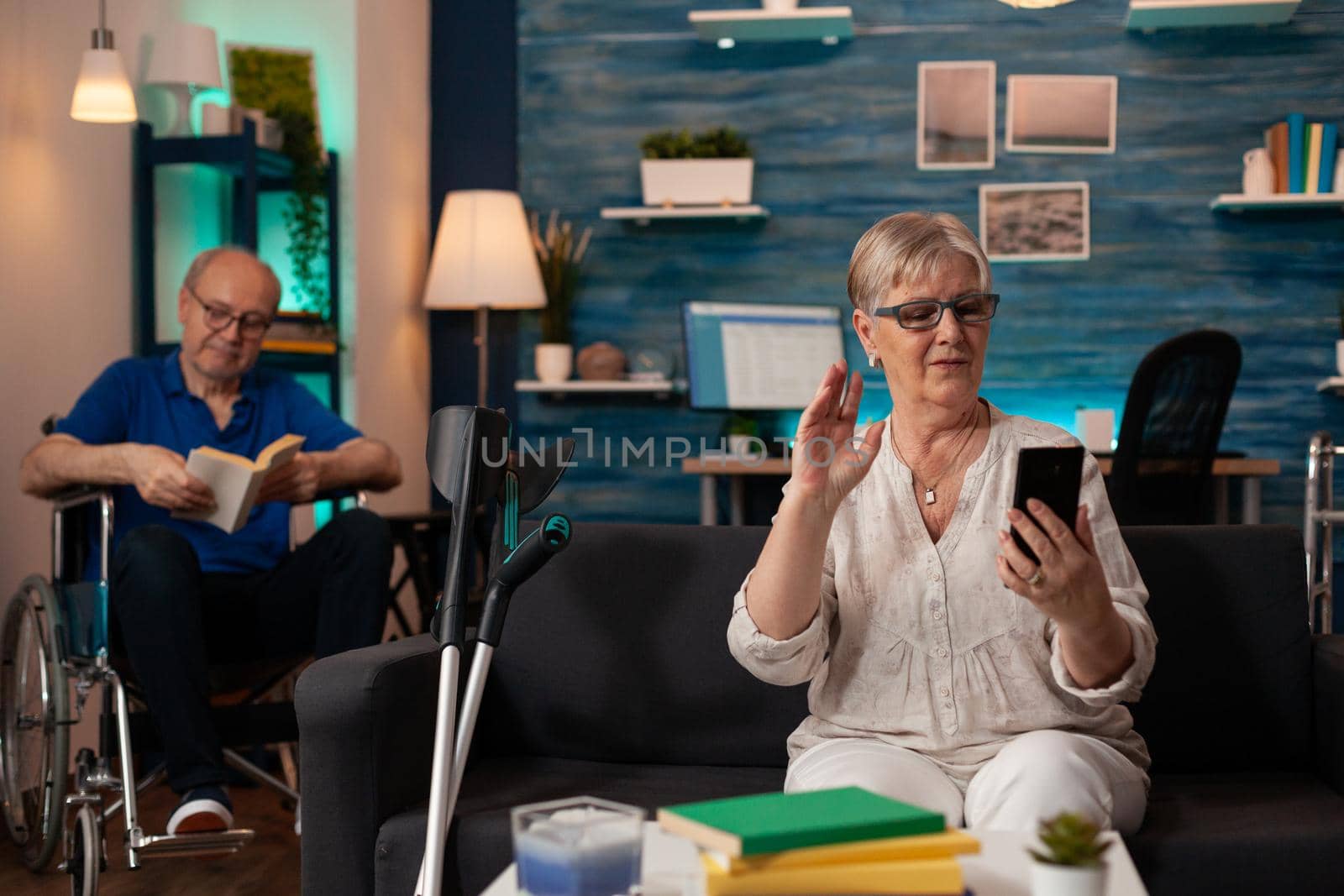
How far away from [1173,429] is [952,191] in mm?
1526

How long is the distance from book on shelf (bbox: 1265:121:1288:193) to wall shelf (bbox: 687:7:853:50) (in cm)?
144

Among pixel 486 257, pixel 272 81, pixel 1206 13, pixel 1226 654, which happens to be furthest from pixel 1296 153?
pixel 272 81

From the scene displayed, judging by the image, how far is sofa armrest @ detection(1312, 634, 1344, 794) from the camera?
188cm

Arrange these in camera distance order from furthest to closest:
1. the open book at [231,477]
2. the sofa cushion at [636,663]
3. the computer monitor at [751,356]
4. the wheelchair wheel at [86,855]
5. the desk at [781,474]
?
the computer monitor at [751,356]
the desk at [781,474]
the open book at [231,477]
the wheelchair wheel at [86,855]
the sofa cushion at [636,663]

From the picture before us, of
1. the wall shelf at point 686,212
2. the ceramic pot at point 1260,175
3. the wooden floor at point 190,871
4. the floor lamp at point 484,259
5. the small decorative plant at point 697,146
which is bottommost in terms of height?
the wooden floor at point 190,871

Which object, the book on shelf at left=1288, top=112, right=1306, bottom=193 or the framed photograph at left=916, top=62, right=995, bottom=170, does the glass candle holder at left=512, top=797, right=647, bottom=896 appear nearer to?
the framed photograph at left=916, top=62, right=995, bottom=170

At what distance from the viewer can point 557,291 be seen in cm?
473

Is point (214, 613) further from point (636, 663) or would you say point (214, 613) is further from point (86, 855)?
point (636, 663)

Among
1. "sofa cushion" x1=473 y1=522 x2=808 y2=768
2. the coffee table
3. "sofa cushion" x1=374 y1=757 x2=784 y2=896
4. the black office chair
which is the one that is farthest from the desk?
the coffee table

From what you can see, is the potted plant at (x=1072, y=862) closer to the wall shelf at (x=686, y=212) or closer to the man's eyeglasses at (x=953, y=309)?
the man's eyeglasses at (x=953, y=309)

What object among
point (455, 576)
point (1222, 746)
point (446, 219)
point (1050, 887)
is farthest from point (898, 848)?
point (446, 219)

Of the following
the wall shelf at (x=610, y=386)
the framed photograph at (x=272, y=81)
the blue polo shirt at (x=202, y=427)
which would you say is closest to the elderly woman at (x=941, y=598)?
the blue polo shirt at (x=202, y=427)

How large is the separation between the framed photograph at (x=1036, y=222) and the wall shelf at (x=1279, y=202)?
0.43 meters

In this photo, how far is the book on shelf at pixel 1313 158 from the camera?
4.32 metres
